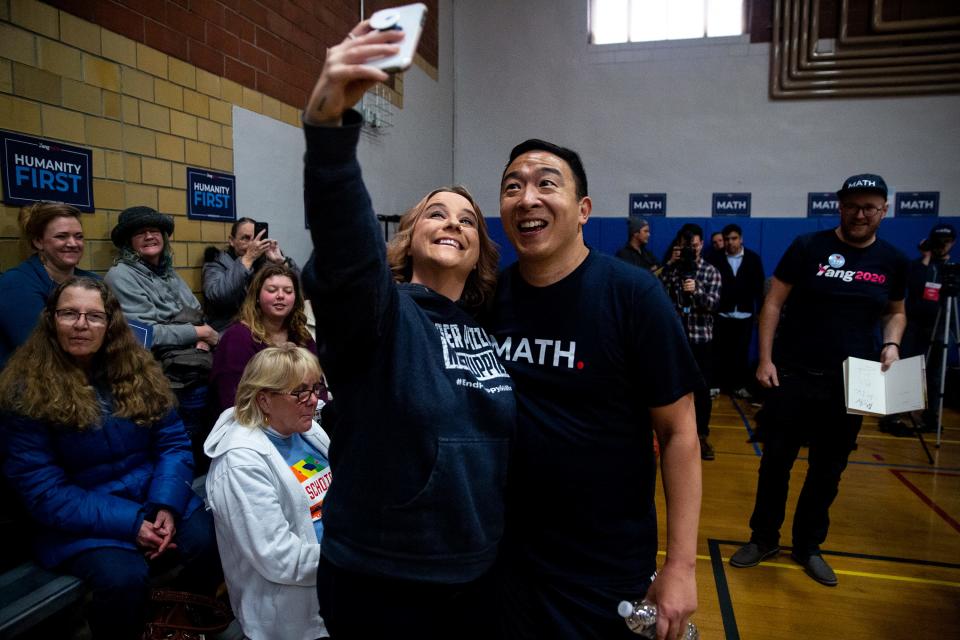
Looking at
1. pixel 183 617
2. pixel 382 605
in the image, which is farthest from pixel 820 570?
pixel 183 617

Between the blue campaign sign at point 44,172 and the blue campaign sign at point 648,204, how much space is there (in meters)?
6.37

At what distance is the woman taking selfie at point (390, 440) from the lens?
0.87 m

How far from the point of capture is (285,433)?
198 cm

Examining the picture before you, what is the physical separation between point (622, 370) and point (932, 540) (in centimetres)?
314

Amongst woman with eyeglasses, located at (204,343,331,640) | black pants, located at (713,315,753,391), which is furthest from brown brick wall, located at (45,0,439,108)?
black pants, located at (713,315,753,391)

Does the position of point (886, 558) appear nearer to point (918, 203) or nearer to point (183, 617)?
point (183, 617)

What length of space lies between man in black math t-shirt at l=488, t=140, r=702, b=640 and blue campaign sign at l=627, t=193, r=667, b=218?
271 inches

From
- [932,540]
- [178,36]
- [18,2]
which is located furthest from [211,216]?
[932,540]

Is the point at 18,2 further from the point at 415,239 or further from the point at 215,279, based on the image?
the point at 415,239

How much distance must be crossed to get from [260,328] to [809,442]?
9.06ft

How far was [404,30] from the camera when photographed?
2.58ft

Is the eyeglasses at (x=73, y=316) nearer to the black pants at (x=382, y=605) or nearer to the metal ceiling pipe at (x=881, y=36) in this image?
the black pants at (x=382, y=605)

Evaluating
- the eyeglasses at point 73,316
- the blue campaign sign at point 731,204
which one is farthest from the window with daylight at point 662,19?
the eyeglasses at point 73,316

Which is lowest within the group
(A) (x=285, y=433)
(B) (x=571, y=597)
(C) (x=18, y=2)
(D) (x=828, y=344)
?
(B) (x=571, y=597)
